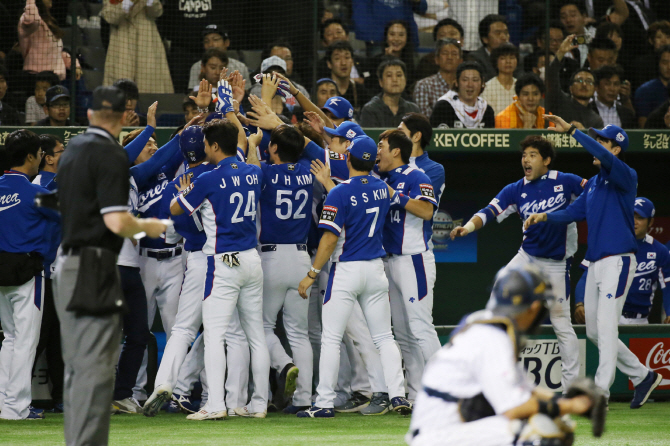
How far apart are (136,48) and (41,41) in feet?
3.41

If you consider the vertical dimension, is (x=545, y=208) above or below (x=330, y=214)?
above

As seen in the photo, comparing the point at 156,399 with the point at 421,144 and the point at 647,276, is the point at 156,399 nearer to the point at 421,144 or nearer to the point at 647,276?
the point at 421,144

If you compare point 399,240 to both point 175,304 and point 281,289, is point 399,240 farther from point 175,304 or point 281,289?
point 175,304

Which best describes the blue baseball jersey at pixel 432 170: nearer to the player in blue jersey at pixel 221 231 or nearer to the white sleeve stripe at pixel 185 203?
the player in blue jersey at pixel 221 231

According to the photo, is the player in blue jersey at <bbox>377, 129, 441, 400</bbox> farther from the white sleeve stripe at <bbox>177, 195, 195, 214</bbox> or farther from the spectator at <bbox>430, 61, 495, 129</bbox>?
the spectator at <bbox>430, 61, 495, 129</bbox>

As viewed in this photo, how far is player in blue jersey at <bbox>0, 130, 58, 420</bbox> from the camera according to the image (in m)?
6.23

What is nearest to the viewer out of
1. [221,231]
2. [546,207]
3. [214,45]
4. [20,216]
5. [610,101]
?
[221,231]

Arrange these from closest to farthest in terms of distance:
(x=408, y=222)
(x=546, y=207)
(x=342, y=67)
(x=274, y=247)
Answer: (x=274, y=247) → (x=408, y=222) → (x=546, y=207) → (x=342, y=67)

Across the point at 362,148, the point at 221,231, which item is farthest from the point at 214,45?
the point at 221,231

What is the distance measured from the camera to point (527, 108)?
8.80 m

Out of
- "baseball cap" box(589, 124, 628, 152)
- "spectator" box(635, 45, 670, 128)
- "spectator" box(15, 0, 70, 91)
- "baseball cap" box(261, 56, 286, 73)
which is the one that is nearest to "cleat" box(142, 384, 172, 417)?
"baseball cap" box(261, 56, 286, 73)

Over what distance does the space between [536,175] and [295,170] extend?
7.90 ft

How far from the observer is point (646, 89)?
382 inches

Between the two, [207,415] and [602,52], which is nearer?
[207,415]
